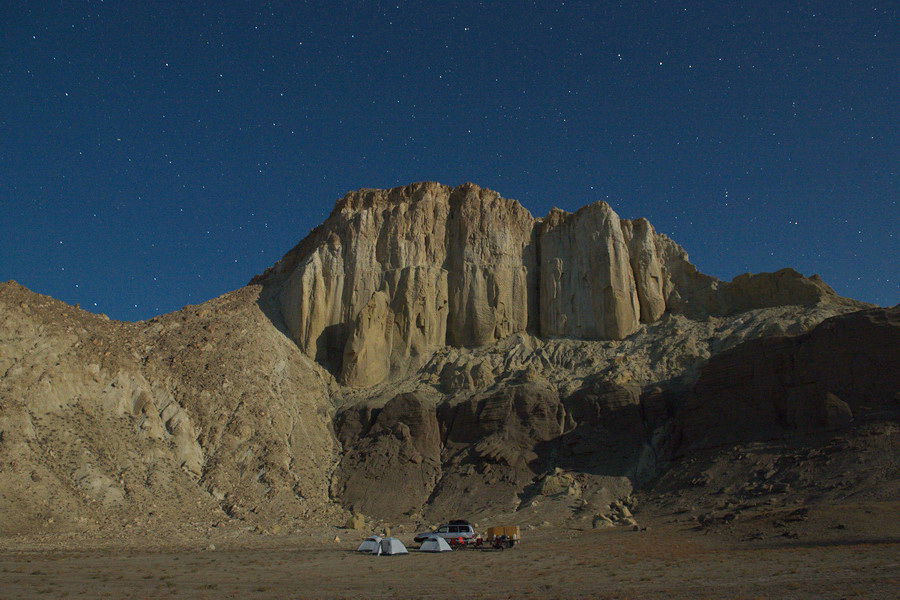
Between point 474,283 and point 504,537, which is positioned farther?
point 474,283

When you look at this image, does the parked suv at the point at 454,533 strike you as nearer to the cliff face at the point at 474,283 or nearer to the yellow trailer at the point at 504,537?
the yellow trailer at the point at 504,537

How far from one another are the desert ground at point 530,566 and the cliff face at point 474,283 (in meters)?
25.6

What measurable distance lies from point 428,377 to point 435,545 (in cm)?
2597

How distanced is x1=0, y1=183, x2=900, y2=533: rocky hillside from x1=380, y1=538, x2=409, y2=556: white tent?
42.3ft

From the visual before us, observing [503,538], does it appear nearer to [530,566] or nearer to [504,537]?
[504,537]

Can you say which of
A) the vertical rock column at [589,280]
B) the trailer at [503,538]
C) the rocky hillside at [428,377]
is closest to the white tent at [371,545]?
the trailer at [503,538]

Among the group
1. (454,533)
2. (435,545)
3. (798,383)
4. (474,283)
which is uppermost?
(474,283)

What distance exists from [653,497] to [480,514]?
10.3 metres

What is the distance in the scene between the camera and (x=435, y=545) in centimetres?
2970

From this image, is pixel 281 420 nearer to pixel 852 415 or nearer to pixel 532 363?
pixel 532 363

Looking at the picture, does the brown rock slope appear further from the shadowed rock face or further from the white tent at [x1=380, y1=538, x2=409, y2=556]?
the shadowed rock face

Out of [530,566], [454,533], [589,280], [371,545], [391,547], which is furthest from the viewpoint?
[589,280]

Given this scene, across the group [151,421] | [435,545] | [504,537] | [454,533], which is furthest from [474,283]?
[435,545]

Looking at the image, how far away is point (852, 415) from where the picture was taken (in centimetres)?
3562
